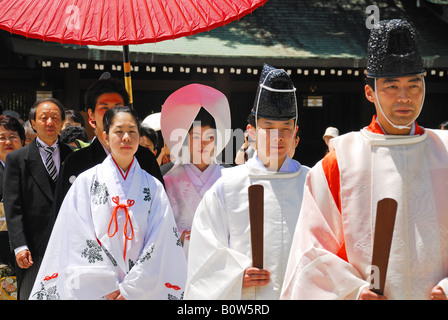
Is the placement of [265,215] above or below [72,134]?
above

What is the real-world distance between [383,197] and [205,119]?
2.21m

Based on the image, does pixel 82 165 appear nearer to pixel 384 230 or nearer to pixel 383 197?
pixel 383 197

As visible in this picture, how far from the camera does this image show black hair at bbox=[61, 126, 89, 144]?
23.6 feet

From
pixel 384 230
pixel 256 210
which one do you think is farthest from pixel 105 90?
pixel 384 230

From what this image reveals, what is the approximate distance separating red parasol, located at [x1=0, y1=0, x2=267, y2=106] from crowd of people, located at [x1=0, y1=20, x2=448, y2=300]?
552 mm

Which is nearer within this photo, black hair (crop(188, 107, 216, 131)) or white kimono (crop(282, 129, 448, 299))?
white kimono (crop(282, 129, 448, 299))

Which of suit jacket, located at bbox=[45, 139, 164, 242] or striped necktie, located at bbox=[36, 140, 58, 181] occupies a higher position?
suit jacket, located at bbox=[45, 139, 164, 242]

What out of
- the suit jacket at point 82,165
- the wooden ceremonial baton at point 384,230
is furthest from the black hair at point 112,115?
the wooden ceremonial baton at point 384,230

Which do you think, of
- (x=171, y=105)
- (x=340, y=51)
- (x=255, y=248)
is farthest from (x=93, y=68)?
(x=255, y=248)

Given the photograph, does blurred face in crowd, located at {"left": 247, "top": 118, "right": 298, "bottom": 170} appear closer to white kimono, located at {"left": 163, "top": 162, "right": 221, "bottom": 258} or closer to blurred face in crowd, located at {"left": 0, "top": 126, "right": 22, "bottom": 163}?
white kimono, located at {"left": 163, "top": 162, "right": 221, "bottom": 258}

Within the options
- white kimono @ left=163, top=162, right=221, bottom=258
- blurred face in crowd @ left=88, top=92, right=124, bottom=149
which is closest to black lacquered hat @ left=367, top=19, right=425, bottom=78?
white kimono @ left=163, top=162, right=221, bottom=258

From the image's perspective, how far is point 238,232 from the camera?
360cm

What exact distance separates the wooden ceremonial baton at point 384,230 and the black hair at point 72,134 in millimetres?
5194

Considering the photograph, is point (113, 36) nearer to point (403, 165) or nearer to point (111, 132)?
point (111, 132)
